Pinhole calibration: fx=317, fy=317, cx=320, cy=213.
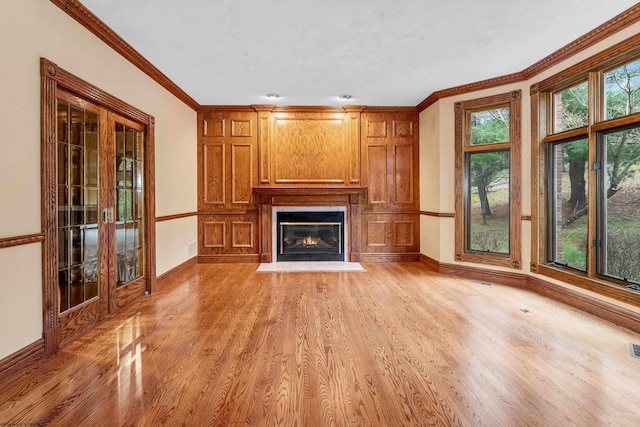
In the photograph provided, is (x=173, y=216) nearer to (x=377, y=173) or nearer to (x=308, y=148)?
(x=308, y=148)

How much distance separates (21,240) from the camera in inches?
83.6

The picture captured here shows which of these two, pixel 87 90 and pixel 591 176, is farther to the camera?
pixel 591 176

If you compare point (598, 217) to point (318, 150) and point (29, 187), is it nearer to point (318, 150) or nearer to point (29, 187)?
point (318, 150)

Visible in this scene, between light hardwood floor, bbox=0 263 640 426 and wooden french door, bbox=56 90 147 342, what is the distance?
0.85 feet

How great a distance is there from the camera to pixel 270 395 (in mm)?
1863

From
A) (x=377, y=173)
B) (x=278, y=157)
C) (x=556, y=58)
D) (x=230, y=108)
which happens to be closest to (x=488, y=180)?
(x=556, y=58)

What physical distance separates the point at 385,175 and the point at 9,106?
4.82m

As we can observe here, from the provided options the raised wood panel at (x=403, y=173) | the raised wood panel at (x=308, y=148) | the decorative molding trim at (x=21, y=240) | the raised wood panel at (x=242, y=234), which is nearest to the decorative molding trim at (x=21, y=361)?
the decorative molding trim at (x=21, y=240)

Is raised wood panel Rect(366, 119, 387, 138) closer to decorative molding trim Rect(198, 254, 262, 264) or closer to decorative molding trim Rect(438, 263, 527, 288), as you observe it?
decorative molding trim Rect(438, 263, 527, 288)

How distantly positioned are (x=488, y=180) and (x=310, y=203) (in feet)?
9.22

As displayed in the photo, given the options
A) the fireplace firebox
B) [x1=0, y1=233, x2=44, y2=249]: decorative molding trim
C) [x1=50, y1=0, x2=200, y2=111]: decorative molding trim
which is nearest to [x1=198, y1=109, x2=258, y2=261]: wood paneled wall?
the fireplace firebox

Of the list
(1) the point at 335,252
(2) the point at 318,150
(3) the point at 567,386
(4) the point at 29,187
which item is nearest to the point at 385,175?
(2) the point at 318,150

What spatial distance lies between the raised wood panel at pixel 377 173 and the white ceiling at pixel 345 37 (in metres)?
1.29

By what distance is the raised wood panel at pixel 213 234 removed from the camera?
5594 mm
